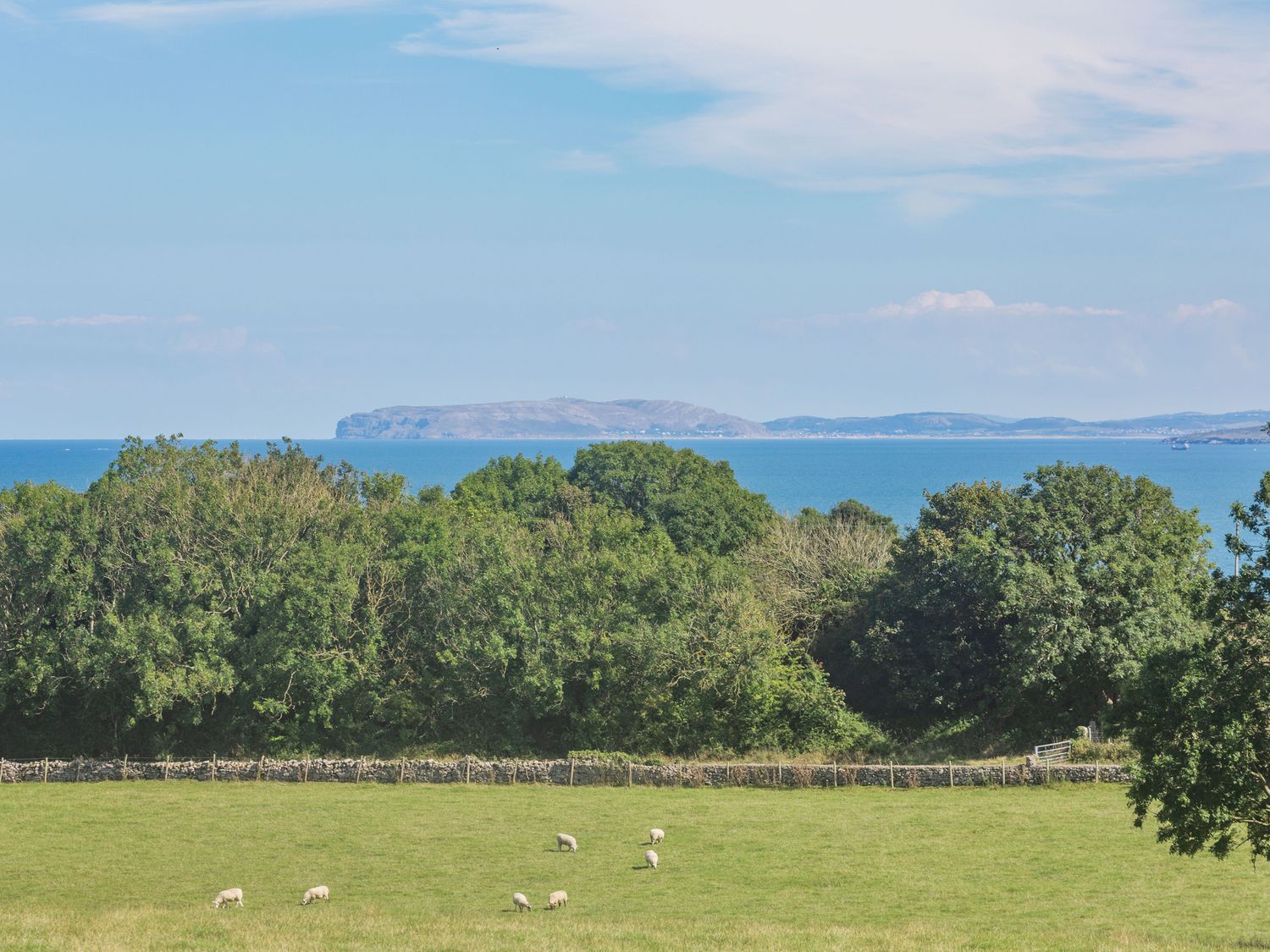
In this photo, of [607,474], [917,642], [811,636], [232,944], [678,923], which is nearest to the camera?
[232,944]

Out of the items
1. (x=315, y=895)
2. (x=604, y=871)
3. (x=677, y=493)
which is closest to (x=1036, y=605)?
(x=604, y=871)

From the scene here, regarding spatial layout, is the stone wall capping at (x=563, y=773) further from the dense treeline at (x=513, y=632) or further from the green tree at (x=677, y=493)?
the green tree at (x=677, y=493)

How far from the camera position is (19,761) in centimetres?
4978

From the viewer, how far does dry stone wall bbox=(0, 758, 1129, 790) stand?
152 feet

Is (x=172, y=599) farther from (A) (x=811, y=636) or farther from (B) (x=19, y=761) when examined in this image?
(A) (x=811, y=636)

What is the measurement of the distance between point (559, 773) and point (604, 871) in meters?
12.5


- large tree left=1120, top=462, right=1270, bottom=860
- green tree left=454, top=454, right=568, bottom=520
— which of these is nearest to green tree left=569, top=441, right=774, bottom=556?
green tree left=454, top=454, right=568, bottom=520

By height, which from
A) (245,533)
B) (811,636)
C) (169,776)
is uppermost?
(245,533)

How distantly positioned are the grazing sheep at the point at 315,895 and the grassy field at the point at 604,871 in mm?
498

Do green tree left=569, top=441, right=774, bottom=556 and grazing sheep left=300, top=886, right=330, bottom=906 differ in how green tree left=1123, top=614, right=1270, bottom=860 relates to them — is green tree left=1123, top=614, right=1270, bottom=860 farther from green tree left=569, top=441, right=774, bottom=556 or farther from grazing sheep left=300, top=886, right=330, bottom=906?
green tree left=569, top=441, right=774, bottom=556

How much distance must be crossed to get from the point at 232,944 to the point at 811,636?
130ft

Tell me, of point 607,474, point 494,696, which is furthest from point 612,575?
point 607,474

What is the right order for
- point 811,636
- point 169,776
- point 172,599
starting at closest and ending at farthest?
point 169,776 → point 172,599 → point 811,636

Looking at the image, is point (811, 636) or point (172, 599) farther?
point (811, 636)
